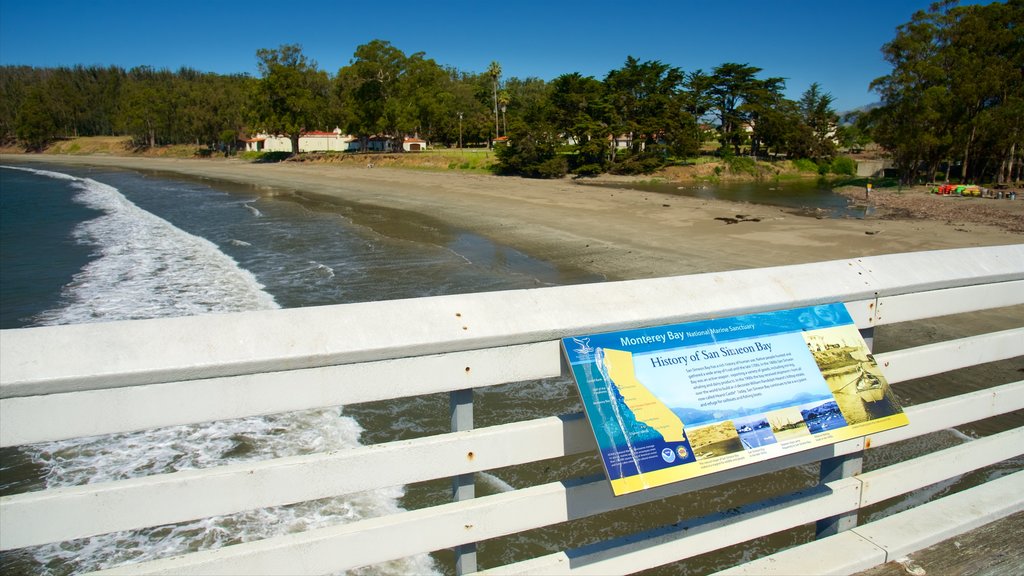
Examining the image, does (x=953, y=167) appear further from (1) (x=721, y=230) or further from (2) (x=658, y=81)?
(1) (x=721, y=230)

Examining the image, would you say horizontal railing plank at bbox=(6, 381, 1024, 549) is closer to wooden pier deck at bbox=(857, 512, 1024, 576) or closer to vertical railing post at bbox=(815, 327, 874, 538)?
vertical railing post at bbox=(815, 327, 874, 538)

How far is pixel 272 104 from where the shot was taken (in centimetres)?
7938

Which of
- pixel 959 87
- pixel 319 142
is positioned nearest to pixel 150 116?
pixel 319 142

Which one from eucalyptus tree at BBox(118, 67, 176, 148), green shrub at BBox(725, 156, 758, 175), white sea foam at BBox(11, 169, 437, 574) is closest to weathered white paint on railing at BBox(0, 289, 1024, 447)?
white sea foam at BBox(11, 169, 437, 574)

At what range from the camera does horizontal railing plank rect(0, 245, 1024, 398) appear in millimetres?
1499

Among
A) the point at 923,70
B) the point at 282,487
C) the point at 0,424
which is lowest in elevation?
the point at 282,487

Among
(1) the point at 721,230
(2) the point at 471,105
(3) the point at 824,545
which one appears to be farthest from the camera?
(2) the point at 471,105

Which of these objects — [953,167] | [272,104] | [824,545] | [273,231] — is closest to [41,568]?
[824,545]

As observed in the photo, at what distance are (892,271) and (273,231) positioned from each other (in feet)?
77.2

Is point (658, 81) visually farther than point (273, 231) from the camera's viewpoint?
Yes

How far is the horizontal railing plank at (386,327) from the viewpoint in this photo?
1499mm

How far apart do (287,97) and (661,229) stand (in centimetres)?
6825

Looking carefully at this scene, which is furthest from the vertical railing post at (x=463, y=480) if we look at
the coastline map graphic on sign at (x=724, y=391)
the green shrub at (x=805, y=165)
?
the green shrub at (x=805, y=165)

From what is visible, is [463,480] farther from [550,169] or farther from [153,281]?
[550,169]
